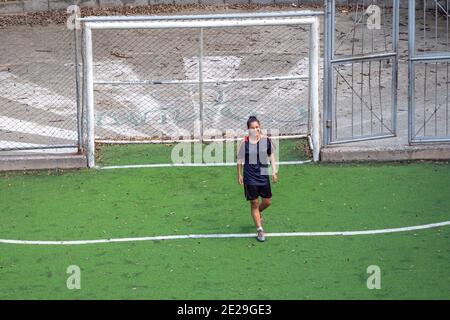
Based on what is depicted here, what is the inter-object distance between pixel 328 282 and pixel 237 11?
12.2 metres

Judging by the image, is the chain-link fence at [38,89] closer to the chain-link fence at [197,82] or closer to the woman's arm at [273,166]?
the chain-link fence at [197,82]

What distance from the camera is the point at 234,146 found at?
1656 centimetres

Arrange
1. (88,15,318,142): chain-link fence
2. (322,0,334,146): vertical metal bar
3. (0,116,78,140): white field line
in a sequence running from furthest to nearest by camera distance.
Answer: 1. (88,15,318,142): chain-link fence
2. (0,116,78,140): white field line
3. (322,0,334,146): vertical metal bar

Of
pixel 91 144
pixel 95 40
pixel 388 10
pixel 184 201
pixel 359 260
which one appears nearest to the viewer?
pixel 359 260

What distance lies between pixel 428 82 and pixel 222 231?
758 cm

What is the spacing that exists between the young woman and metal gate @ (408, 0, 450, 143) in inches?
157

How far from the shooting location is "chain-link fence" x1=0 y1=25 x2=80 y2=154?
17109 mm

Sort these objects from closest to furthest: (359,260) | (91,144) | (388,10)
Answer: (359,260)
(91,144)
(388,10)

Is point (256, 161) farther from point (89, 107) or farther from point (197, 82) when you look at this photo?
point (89, 107)

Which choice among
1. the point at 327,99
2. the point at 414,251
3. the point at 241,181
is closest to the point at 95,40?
the point at 327,99

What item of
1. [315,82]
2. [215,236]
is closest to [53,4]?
[315,82]

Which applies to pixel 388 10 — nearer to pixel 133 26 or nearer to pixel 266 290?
pixel 133 26

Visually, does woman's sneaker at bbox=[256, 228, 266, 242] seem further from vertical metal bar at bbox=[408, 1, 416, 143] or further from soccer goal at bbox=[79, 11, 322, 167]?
vertical metal bar at bbox=[408, 1, 416, 143]

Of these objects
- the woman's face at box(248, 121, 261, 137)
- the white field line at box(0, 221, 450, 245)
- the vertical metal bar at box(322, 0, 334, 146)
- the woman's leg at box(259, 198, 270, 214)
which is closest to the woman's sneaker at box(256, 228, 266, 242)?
the white field line at box(0, 221, 450, 245)
